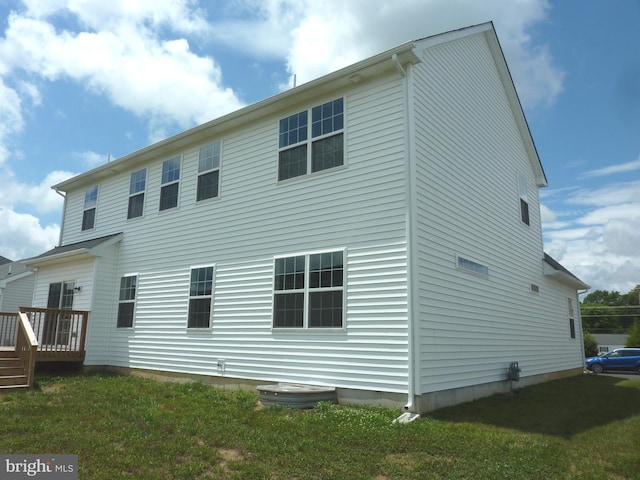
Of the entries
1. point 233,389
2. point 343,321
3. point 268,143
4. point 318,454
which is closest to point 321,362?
point 343,321

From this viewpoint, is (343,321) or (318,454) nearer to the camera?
(318,454)

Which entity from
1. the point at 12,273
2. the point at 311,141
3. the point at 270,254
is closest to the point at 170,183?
the point at 270,254

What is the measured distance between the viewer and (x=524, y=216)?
1441cm

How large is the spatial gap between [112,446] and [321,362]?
157 inches

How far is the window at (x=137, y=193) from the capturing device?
1420cm

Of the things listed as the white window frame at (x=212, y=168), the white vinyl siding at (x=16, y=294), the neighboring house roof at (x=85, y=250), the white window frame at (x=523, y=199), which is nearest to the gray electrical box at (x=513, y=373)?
the white window frame at (x=523, y=199)

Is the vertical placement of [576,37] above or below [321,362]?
above

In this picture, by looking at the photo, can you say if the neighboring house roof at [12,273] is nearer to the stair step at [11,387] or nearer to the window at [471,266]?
the stair step at [11,387]

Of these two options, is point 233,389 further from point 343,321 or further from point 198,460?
point 198,460

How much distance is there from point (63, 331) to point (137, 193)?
4433 mm

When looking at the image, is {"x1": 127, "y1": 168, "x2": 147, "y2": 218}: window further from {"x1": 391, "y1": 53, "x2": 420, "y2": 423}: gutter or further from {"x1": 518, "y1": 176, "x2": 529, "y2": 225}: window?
{"x1": 518, "y1": 176, "x2": 529, "y2": 225}: window

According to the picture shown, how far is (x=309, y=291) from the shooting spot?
367 inches

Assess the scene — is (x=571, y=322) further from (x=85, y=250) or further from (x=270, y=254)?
(x=85, y=250)

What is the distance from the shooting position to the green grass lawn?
5.24m
